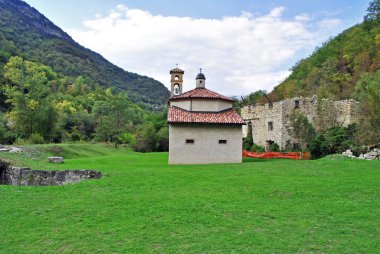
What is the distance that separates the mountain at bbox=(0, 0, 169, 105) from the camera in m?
134

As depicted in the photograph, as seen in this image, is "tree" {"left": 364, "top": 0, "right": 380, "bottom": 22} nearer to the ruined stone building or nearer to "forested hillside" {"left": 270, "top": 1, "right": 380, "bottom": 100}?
"forested hillside" {"left": 270, "top": 1, "right": 380, "bottom": 100}

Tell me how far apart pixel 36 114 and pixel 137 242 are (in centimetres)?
5162

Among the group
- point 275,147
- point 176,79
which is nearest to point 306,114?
point 275,147

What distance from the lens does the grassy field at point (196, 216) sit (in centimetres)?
823

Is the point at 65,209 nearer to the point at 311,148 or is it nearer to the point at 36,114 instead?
the point at 311,148

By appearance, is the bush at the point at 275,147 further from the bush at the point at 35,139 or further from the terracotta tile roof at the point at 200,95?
the bush at the point at 35,139

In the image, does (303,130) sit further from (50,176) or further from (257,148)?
(50,176)

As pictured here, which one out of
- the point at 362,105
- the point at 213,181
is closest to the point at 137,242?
the point at 213,181

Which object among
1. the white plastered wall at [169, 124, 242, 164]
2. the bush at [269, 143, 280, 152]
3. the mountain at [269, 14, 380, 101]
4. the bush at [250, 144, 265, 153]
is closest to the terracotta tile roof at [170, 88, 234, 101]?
the white plastered wall at [169, 124, 242, 164]

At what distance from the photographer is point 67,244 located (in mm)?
8375

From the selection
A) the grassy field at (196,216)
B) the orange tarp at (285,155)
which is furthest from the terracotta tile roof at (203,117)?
the grassy field at (196,216)

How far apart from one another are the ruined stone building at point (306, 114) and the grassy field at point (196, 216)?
64.2 ft

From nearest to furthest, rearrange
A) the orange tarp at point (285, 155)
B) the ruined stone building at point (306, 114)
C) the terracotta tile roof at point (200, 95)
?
the terracotta tile roof at point (200, 95)
the orange tarp at point (285, 155)
the ruined stone building at point (306, 114)

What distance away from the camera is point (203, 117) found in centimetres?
2733
